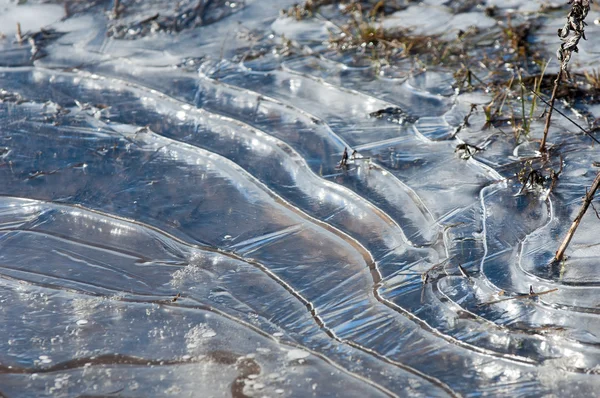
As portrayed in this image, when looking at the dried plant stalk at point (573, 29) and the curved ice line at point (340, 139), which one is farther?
the curved ice line at point (340, 139)

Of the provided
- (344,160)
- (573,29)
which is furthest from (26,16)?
(573,29)

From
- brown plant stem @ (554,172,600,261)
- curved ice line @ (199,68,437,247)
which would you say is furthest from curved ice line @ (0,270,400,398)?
brown plant stem @ (554,172,600,261)

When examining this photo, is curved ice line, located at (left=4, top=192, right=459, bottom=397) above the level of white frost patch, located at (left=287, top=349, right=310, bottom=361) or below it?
above

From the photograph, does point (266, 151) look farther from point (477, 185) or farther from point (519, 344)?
point (519, 344)

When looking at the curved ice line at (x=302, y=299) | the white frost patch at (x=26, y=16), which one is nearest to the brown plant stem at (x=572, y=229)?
the curved ice line at (x=302, y=299)

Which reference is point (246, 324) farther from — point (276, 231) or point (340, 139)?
point (340, 139)

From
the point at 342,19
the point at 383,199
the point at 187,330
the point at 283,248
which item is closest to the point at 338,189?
the point at 383,199

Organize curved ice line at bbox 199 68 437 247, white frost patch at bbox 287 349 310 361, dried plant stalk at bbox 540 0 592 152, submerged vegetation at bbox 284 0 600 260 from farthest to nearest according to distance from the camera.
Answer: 1. submerged vegetation at bbox 284 0 600 260
2. curved ice line at bbox 199 68 437 247
3. dried plant stalk at bbox 540 0 592 152
4. white frost patch at bbox 287 349 310 361

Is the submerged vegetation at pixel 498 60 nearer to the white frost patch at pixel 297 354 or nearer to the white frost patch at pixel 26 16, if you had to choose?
the white frost patch at pixel 297 354

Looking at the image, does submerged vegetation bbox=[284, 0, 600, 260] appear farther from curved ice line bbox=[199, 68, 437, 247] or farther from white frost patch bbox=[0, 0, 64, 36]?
white frost patch bbox=[0, 0, 64, 36]
